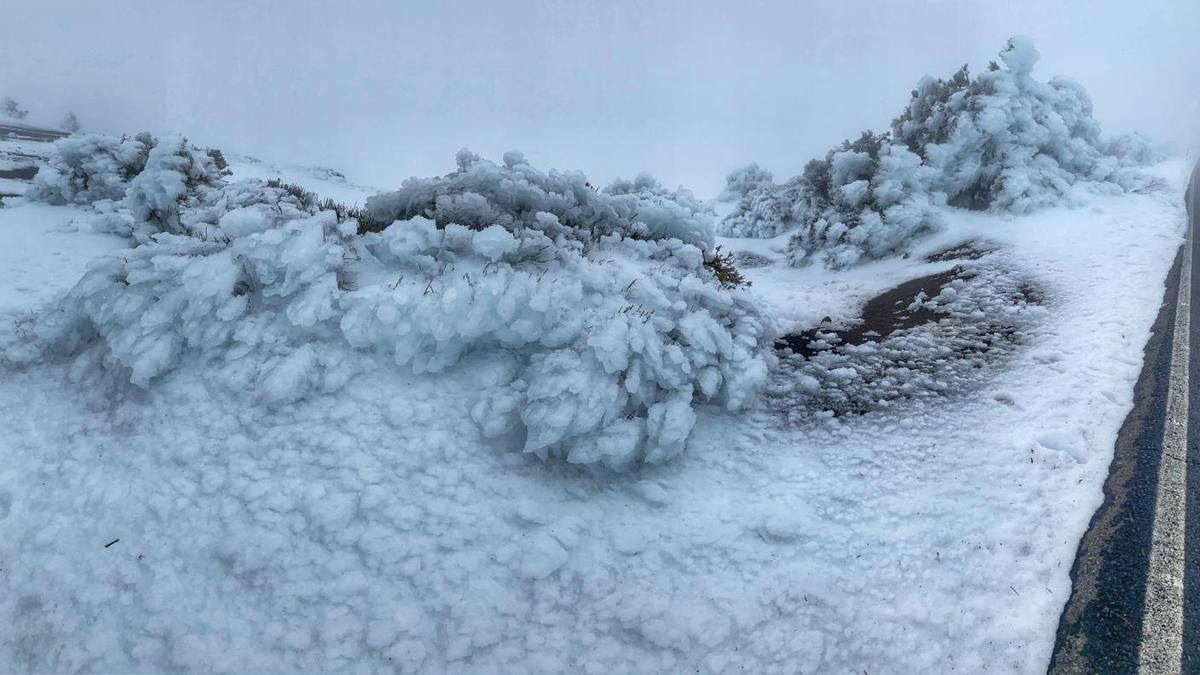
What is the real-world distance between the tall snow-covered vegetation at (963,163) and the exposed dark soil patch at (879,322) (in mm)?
2991

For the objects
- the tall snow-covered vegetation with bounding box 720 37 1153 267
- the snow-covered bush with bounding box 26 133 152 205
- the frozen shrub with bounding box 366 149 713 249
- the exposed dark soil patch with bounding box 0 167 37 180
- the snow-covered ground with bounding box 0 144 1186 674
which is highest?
the tall snow-covered vegetation with bounding box 720 37 1153 267

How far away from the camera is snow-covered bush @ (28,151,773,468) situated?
538cm

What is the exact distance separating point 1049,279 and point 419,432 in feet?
35.3

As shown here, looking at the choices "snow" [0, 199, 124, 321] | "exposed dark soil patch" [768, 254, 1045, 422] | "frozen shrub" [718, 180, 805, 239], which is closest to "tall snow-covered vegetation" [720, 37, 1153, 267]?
"frozen shrub" [718, 180, 805, 239]

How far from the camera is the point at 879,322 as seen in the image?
925cm

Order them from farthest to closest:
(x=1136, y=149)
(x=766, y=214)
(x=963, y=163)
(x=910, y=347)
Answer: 1. (x=1136, y=149)
2. (x=766, y=214)
3. (x=963, y=163)
4. (x=910, y=347)

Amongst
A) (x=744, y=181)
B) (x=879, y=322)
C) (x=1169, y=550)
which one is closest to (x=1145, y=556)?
(x=1169, y=550)

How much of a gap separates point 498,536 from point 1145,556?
4.97 metres

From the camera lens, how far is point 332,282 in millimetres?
5914

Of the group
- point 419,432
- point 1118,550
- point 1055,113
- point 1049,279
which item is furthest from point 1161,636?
point 1055,113

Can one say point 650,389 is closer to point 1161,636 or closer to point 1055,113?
point 1161,636

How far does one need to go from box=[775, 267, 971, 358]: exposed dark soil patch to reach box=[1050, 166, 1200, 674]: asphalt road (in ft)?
10.2

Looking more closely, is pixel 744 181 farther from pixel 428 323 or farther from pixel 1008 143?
pixel 428 323

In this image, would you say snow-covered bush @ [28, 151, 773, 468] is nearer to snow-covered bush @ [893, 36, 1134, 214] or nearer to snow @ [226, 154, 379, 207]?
snow-covered bush @ [893, 36, 1134, 214]
